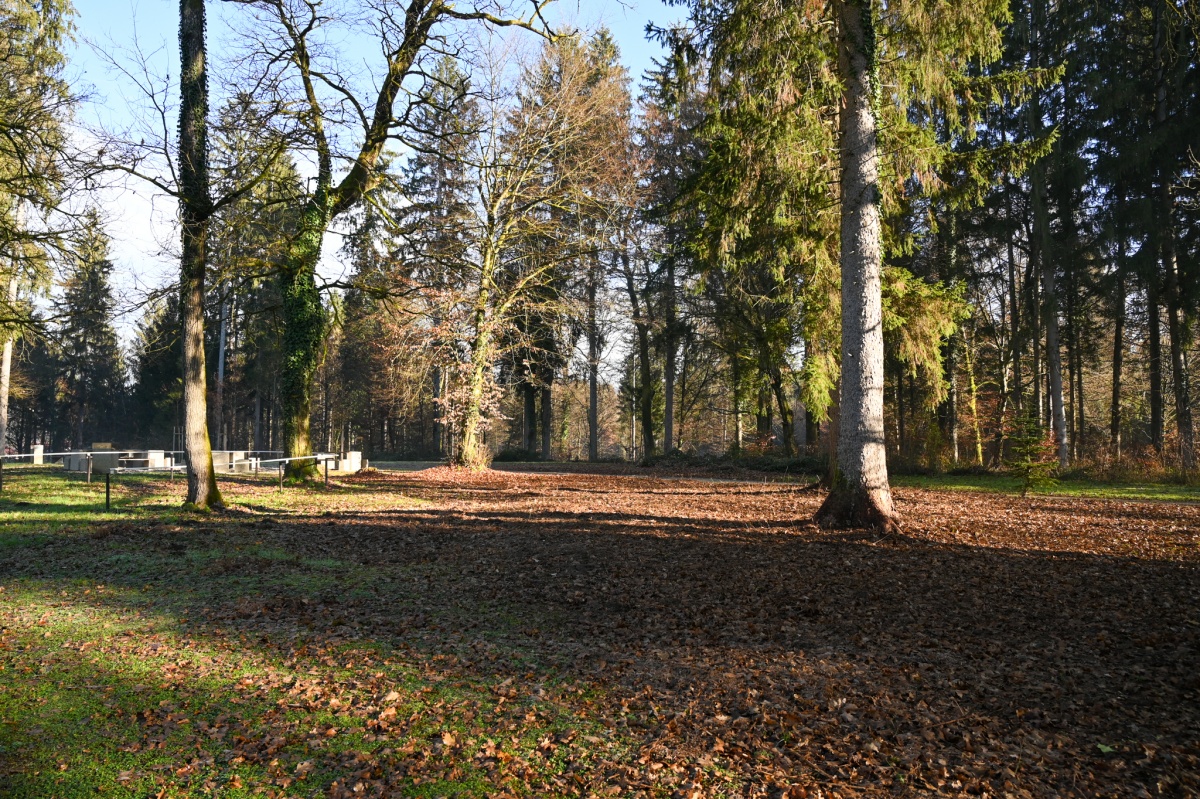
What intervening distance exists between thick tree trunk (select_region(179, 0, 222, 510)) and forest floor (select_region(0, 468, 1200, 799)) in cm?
127

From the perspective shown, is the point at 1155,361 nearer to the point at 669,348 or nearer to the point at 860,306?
the point at 669,348

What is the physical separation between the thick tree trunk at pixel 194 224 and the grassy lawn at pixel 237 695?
3.26 m

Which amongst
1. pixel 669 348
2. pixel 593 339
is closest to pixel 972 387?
pixel 669 348

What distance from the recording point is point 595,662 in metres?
4.99

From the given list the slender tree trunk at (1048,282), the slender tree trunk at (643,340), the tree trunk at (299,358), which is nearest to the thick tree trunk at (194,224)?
the tree trunk at (299,358)

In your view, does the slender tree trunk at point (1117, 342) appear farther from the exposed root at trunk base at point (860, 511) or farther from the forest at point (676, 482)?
the exposed root at trunk base at point (860, 511)

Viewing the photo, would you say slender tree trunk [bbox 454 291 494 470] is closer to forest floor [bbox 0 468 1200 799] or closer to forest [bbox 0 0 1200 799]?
forest [bbox 0 0 1200 799]

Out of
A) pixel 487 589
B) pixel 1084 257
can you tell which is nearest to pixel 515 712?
pixel 487 589

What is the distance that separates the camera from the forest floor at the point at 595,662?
346 cm

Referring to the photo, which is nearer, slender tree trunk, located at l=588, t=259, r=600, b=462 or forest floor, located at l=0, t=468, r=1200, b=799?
forest floor, located at l=0, t=468, r=1200, b=799

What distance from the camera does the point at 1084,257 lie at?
2011 centimetres

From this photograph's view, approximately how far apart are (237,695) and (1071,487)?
18008mm

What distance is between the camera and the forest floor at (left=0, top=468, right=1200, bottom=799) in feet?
11.3

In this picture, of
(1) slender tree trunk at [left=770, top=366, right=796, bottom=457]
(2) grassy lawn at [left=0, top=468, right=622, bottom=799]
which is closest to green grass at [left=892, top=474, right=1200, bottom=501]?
(1) slender tree trunk at [left=770, top=366, right=796, bottom=457]
